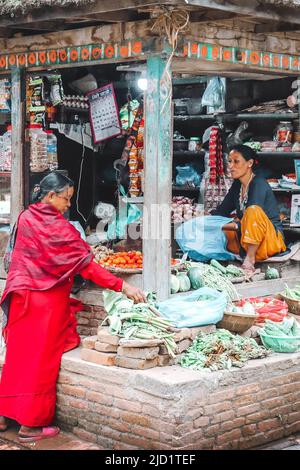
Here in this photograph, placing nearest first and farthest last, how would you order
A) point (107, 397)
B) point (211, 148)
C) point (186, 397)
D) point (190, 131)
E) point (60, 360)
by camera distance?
1. point (186, 397)
2. point (107, 397)
3. point (60, 360)
4. point (211, 148)
5. point (190, 131)

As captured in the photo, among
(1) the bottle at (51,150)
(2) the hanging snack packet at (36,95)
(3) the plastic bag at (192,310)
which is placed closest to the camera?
(3) the plastic bag at (192,310)

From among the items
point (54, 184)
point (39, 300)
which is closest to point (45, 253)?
point (39, 300)

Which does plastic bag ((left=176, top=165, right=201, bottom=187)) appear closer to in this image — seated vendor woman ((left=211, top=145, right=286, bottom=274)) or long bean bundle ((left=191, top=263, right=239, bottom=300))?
seated vendor woman ((left=211, top=145, right=286, bottom=274))

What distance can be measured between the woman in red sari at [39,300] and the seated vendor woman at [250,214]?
7.38ft

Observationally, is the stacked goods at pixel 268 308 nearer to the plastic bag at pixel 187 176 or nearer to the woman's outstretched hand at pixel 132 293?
the woman's outstretched hand at pixel 132 293

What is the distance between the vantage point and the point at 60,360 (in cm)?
693

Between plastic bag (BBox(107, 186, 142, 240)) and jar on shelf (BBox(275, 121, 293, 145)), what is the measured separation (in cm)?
238

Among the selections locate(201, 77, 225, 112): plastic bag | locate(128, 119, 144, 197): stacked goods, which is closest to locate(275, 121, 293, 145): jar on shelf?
locate(201, 77, 225, 112): plastic bag

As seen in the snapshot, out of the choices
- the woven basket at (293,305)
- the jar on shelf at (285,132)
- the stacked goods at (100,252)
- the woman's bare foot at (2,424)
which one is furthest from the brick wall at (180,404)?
the jar on shelf at (285,132)

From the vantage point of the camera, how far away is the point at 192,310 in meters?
6.93

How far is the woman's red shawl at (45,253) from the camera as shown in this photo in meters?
6.74

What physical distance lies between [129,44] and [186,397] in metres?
3.13
